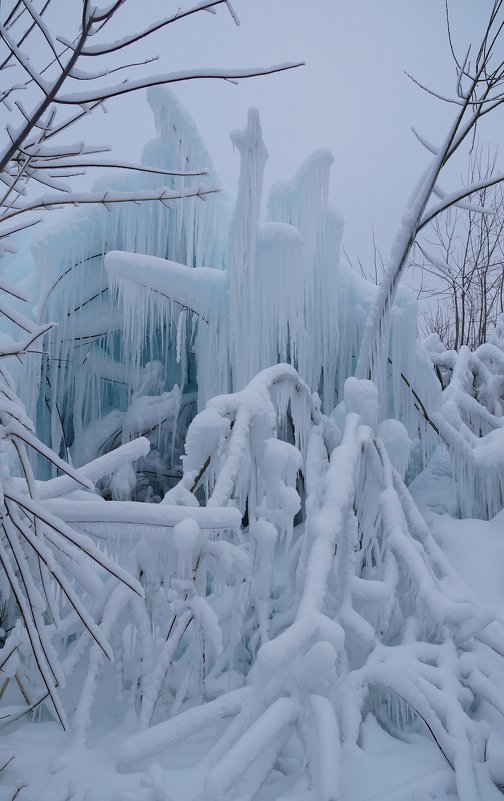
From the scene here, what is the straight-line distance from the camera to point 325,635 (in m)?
1.80

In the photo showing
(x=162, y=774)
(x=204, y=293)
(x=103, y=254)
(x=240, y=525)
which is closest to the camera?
(x=162, y=774)

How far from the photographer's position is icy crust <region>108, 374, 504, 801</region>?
1700 millimetres

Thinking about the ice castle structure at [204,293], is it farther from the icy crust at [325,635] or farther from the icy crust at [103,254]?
the icy crust at [325,635]

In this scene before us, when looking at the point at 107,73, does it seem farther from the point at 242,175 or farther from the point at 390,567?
the point at 242,175

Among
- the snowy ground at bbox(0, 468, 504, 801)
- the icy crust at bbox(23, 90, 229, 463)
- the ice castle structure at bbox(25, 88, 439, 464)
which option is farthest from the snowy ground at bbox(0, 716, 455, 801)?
the icy crust at bbox(23, 90, 229, 463)

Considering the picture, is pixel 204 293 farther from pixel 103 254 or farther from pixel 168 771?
pixel 168 771

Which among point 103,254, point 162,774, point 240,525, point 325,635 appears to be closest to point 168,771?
point 162,774

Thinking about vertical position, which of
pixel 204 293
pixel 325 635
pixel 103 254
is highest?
pixel 103 254

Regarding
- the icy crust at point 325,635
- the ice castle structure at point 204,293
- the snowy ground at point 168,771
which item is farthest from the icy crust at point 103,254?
the snowy ground at point 168,771

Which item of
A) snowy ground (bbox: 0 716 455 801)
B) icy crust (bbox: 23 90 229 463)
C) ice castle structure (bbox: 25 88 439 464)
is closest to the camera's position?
snowy ground (bbox: 0 716 455 801)

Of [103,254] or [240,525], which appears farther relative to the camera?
[103,254]

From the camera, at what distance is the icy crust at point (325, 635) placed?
170cm

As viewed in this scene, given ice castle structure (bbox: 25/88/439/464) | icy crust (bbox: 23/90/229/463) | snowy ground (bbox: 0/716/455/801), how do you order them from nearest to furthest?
snowy ground (bbox: 0/716/455/801)
ice castle structure (bbox: 25/88/439/464)
icy crust (bbox: 23/90/229/463)

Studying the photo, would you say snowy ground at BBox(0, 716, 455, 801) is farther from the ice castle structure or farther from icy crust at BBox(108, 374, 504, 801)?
the ice castle structure
